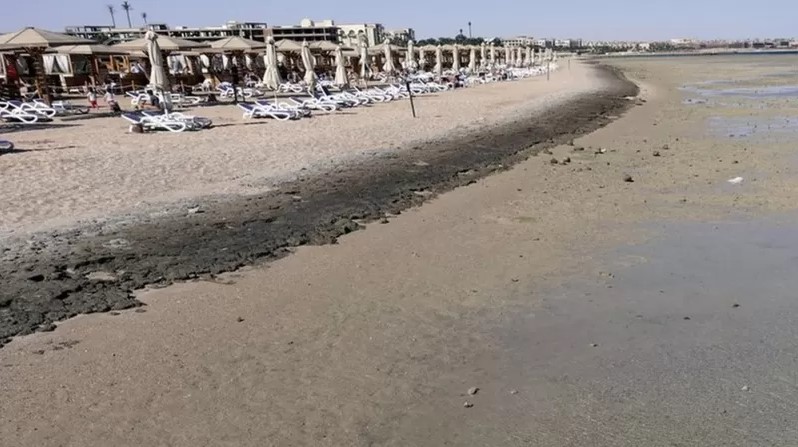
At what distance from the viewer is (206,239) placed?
24.9ft

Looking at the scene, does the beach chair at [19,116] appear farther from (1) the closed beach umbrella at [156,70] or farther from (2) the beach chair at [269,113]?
(2) the beach chair at [269,113]

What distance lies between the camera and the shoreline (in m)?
5.72

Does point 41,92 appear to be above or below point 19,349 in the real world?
above

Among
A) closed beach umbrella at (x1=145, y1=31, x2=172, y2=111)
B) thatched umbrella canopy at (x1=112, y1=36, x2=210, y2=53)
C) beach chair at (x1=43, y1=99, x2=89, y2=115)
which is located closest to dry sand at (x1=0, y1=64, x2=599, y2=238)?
closed beach umbrella at (x1=145, y1=31, x2=172, y2=111)

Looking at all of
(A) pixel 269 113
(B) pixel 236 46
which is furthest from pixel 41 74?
(A) pixel 269 113

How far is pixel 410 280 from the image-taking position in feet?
20.7

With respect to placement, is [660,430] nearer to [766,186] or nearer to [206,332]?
[206,332]

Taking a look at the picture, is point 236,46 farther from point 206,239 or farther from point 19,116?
point 206,239

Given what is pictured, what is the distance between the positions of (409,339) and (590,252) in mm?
3070

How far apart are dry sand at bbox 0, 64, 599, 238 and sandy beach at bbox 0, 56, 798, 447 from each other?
0.24m

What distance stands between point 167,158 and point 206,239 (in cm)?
616

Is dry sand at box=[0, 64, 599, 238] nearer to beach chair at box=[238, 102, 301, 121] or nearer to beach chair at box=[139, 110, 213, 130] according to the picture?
beach chair at box=[238, 102, 301, 121]

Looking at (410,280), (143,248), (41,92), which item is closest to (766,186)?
(410,280)

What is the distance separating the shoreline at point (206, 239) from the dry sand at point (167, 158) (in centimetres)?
89
